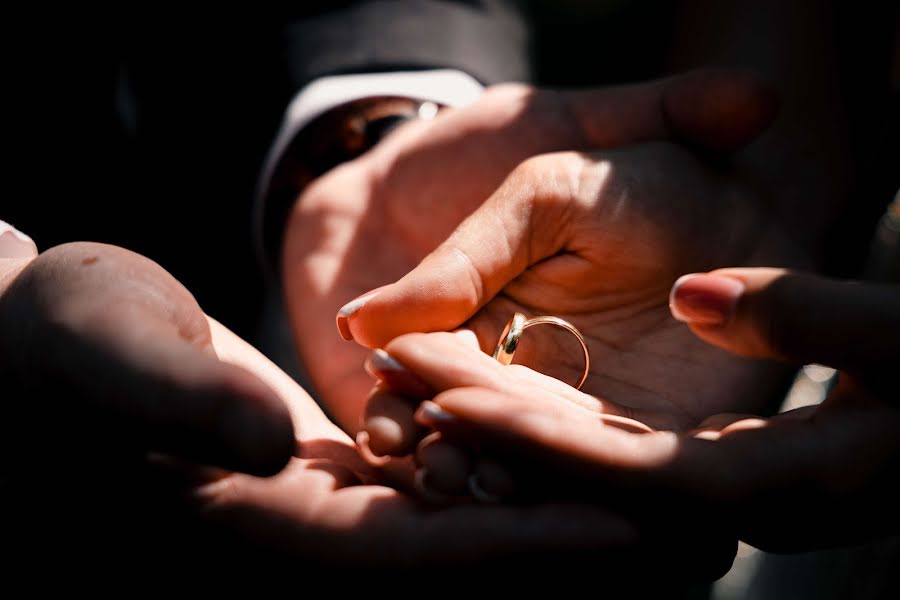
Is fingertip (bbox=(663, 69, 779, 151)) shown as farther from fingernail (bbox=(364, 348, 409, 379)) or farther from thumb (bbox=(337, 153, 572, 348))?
fingernail (bbox=(364, 348, 409, 379))

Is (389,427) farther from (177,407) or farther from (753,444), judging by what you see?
Result: (753,444)

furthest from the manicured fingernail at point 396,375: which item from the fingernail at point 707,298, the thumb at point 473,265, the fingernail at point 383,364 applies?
the fingernail at point 707,298

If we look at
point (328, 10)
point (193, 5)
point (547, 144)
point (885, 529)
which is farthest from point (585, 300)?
point (193, 5)

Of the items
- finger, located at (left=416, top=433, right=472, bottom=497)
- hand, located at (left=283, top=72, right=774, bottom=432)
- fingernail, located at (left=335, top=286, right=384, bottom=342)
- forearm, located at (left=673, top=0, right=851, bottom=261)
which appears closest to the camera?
finger, located at (left=416, top=433, right=472, bottom=497)

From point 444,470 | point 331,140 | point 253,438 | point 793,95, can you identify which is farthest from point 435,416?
point 793,95

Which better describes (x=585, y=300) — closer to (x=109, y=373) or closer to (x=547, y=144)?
(x=547, y=144)

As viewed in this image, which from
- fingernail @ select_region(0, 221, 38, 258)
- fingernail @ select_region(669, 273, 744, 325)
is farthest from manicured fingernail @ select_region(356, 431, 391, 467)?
fingernail @ select_region(0, 221, 38, 258)
